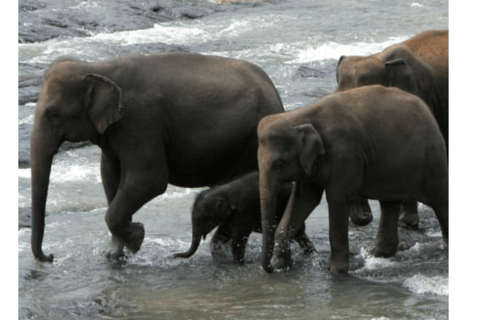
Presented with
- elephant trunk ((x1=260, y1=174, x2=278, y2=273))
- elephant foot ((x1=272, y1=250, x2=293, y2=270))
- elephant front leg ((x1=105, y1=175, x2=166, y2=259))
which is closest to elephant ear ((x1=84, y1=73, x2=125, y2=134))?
elephant front leg ((x1=105, y1=175, x2=166, y2=259))

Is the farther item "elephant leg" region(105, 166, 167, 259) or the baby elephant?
the baby elephant

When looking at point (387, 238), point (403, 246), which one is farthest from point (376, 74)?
point (387, 238)

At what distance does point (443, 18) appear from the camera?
843 inches

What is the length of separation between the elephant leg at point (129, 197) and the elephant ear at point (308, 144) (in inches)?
45.6

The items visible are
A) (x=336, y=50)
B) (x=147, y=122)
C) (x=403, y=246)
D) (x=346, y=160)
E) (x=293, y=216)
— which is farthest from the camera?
(x=336, y=50)

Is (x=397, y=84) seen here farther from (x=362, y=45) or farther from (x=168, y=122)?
(x=362, y=45)

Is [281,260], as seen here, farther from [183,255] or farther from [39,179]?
[39,179]

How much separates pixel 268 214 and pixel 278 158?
378 millimetres

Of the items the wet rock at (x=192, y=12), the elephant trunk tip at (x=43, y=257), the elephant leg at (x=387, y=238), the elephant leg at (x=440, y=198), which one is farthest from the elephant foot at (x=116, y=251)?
the wet rock at (x=192, y=12)

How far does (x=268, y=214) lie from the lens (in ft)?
23.9

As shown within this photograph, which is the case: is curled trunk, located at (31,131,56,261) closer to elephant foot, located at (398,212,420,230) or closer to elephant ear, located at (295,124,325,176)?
elephant ear, located at (295,124,325,176)

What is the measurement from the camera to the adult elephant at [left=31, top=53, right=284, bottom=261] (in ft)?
24.9

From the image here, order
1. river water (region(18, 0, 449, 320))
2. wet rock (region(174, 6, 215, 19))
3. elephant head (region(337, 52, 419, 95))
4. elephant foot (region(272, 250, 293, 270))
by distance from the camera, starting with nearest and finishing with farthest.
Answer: river water (region(18, 0, 449, 320)), elephant foot (region(272, 250, 293, 270)), elephant head (region(337, 52, 419, 95)), wet rock (region(174, 6, 215, 19))

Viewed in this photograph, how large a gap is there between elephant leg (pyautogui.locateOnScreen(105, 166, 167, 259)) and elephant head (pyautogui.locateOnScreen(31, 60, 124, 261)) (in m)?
0.42
